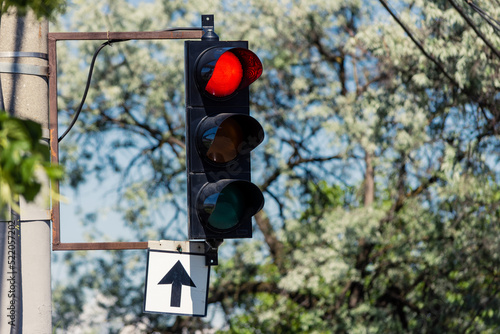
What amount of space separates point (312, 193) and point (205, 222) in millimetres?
11215

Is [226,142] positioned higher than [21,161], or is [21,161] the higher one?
[226,142]

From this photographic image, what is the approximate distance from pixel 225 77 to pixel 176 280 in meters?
1.23

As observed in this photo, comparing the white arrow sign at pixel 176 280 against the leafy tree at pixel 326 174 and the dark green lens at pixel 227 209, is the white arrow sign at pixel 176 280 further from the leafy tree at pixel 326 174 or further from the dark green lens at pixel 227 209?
the leafy tree at pixel 326 174

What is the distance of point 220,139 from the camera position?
411 cm

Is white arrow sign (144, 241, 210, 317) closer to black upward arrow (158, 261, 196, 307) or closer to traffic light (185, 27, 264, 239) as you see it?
black upward arrow (158, 261, 196, 307)

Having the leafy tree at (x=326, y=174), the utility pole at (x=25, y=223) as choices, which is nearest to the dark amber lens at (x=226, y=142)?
the utility pole at (x=25, y=223)

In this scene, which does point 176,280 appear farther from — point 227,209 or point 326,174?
point 326,174

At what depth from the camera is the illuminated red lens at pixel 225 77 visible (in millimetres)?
4160

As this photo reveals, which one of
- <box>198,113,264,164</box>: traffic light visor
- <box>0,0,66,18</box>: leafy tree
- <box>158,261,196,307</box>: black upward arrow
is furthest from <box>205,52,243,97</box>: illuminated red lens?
<box>0,0,66,18</box>: leafy tree

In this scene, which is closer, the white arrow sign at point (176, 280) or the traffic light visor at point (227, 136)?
the traffic light visor at point (227, 136)

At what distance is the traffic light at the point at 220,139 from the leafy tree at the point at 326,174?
6.89 m

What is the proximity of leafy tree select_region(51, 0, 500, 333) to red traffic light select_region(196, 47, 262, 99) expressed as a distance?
683cm

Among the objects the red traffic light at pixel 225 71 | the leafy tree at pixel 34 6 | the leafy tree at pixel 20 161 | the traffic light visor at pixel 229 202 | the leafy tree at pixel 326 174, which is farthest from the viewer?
the leafy tree at pixel 326 174

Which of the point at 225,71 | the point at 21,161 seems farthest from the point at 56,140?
the point at 21,161
